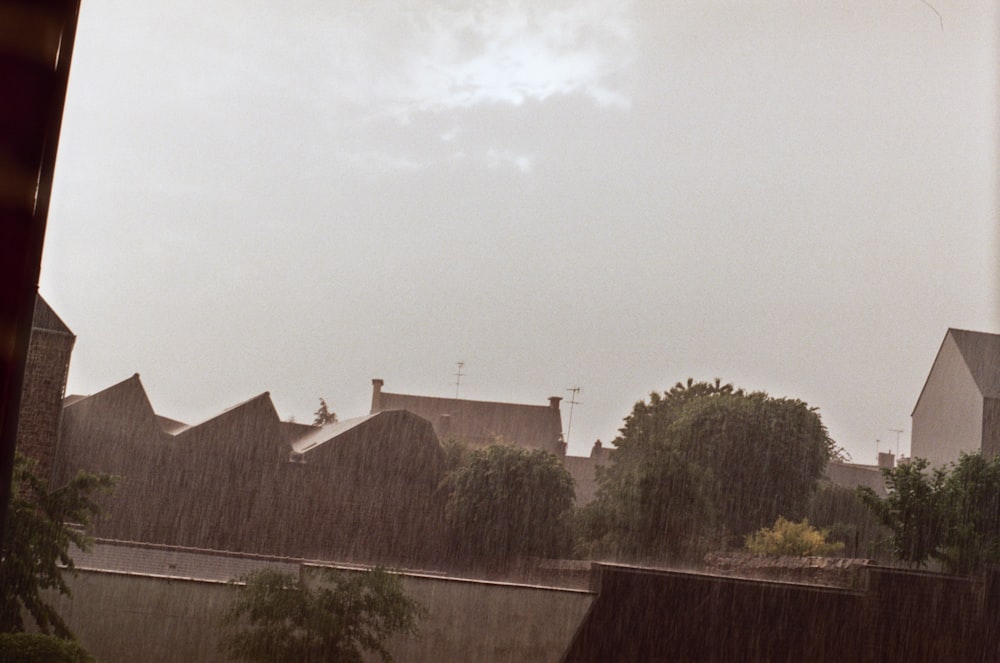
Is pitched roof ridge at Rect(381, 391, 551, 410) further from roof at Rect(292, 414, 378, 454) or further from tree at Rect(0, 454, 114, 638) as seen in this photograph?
tree at Rect(0, 454, 114, 638)

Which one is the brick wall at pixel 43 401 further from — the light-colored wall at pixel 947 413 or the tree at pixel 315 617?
the light-colored wall at pixel 947 413

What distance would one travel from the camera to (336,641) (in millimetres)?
5527

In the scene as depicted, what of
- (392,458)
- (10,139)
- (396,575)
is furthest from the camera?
(392,458)

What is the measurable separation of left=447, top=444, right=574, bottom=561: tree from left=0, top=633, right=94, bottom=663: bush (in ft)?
8.79

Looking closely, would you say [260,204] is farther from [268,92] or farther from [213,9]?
[213,9]

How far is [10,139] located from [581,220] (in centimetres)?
782

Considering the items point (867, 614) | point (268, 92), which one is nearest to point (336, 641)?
point (867, 614)

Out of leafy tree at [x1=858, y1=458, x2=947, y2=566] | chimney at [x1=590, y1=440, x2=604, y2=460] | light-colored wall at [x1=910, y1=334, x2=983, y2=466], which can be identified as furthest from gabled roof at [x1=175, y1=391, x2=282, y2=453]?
light-colored wall at [x1=910, y1=334, x2=983, y2=466]

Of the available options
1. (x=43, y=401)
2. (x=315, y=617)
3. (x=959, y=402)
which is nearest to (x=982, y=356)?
(x=959, y=402)

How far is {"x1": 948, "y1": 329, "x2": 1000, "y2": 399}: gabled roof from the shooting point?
653cm

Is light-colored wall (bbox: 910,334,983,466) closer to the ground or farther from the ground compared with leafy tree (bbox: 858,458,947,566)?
farther from the ground

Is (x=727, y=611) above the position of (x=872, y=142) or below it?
below

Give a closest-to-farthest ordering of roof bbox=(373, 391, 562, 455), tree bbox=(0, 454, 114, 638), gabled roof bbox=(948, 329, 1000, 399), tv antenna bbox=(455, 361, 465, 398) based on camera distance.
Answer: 1. tree bbox=(0, 454, 114, 638)
2. gabled roof bbox=(948, 329, 1000, 399)
3. roof bbox=(373, 391, 562, 455)
4. tv antenna bbox=(455, 361, 465, 398)

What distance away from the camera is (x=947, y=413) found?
6664mm
